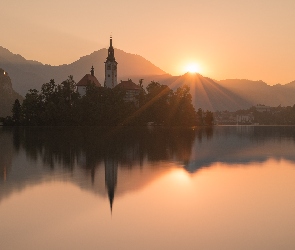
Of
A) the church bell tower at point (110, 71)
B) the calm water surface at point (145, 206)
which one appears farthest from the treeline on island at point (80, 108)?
the calm water surface at point (145, 206)

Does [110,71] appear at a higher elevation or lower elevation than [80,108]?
higher

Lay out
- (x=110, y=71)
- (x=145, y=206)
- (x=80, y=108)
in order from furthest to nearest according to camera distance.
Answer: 1. (x=110, y=71)
2. (x=80, y=108)
3. (x=145, y=206)

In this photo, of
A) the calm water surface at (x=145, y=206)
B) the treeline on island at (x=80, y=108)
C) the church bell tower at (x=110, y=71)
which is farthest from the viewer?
the church bell tower at (x=110, y=71)

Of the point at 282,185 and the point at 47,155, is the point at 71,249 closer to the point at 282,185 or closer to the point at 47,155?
the point at 282,185

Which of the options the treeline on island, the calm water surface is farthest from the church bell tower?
the calm water surface

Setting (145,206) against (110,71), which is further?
(110,71)

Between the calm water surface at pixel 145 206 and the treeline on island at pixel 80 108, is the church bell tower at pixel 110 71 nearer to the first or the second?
the treeline on island at pixel 80 108

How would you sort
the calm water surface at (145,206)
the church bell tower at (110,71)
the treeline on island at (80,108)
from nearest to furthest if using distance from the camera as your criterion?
the calm water surface at (145,206) → the treeline on island at (80,108) → the church bell tower at (110,71)

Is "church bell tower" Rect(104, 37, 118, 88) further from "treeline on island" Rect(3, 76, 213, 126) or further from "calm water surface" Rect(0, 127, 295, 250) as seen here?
"calm water surface" Rect(0, 127, 295, 250)

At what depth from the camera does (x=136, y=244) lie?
41.3ft

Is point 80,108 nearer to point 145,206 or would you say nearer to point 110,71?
point 110,71

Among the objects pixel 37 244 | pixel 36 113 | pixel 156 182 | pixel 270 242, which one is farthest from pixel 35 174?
pixel 36 113

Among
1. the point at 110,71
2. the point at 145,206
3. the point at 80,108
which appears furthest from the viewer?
the point at 110,71

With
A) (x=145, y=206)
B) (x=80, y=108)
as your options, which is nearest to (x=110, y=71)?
(x=80, y=108)
